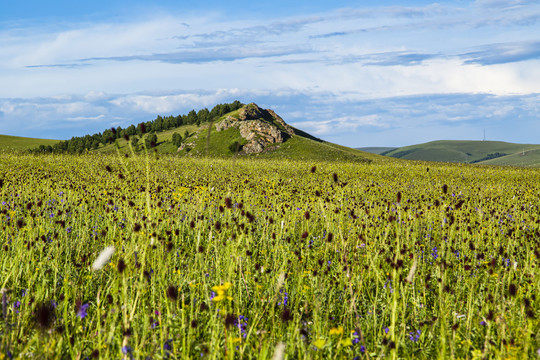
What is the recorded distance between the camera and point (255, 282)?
3.94 metres

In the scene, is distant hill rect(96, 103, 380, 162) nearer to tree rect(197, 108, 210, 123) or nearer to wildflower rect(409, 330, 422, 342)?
tree rect(197, 108, 210, 123)

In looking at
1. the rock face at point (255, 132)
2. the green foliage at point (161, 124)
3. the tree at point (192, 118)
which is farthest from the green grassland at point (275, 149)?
the tree at point (192, 118)

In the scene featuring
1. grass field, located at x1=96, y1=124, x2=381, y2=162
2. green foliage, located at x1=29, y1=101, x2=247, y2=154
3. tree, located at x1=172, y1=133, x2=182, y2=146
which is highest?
green foliage, located at x1=29, y1=101, x2=247, y2=154

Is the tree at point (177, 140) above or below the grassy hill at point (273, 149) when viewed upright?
above

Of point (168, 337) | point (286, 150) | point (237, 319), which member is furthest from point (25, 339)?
point (286, 150)

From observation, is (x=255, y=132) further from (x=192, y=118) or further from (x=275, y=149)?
(x=192, y=118)

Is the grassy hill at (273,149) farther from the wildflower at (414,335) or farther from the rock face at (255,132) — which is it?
the wildflower at (414,335)

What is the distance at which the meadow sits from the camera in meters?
2.69

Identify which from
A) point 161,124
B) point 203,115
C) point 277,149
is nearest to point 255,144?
point 277,149

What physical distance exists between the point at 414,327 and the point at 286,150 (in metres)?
35.2

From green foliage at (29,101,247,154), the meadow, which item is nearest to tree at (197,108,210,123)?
green foliage at (29,101,247,154)

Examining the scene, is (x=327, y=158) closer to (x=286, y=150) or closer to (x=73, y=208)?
(x=286, y=150)

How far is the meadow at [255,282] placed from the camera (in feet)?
8.82

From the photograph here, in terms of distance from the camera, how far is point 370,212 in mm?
7938
